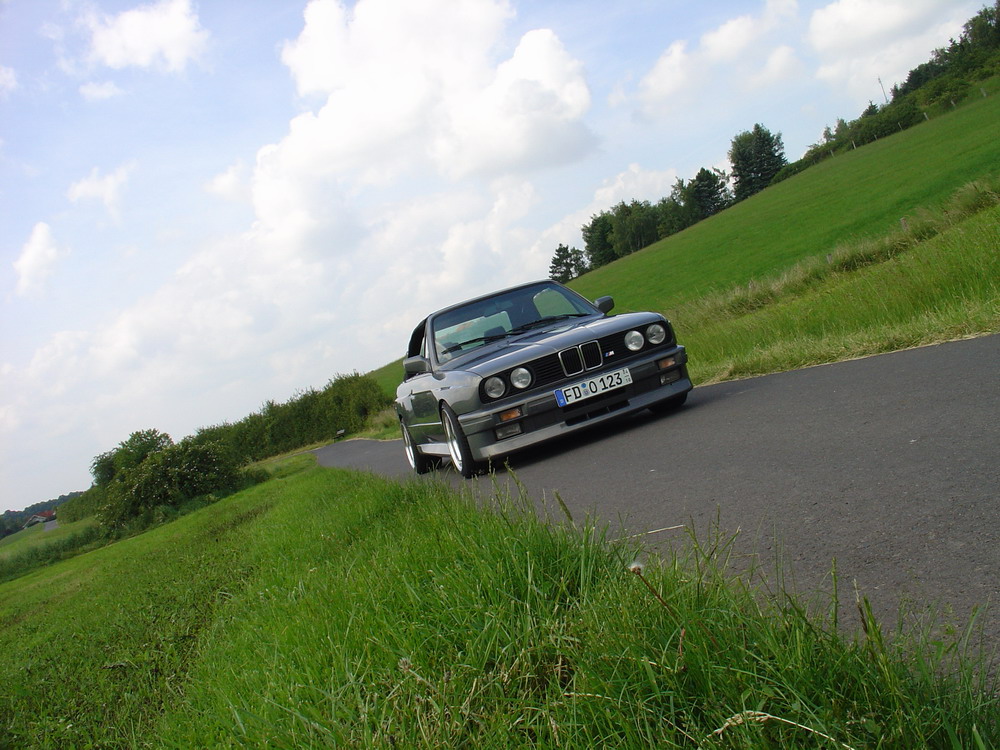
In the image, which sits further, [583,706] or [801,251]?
[801,251]

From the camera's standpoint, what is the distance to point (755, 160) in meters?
117

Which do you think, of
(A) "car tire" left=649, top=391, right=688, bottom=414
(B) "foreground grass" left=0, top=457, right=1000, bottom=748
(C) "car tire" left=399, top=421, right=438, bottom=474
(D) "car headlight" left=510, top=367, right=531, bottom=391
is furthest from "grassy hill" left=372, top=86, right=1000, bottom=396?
(B) "foreground grass" left=0, top=457, right=1000, bottom=748

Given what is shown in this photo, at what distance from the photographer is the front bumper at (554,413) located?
269 inches

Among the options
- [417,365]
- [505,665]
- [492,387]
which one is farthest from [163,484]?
[505,665]

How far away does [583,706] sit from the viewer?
1686 mm

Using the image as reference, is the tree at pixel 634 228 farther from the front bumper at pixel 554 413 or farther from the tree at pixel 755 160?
the front bumper at pixel 554 413

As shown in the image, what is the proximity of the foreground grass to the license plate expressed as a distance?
8.36 feet

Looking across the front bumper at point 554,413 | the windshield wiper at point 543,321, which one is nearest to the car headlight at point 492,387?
the front bumper at point 554,413

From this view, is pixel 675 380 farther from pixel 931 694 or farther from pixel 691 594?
pixel 931 694

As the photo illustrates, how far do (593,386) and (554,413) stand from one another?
0.41 m

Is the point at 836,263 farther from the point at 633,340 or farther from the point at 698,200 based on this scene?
the point at 698,200

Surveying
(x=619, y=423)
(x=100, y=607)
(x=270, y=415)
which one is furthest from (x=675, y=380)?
(x=270, y=415)

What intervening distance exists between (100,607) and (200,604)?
196cm

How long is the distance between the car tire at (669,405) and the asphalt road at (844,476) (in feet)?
0.80
